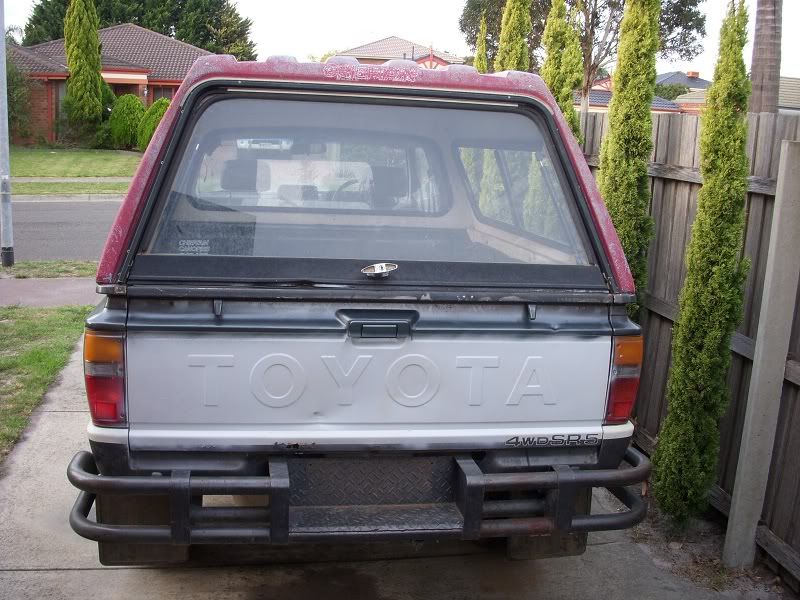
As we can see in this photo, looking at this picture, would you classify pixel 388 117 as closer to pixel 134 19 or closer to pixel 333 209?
pixel 333 209

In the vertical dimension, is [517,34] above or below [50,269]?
above

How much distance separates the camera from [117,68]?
131ft

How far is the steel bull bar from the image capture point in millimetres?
3006

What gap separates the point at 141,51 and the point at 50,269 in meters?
36.8

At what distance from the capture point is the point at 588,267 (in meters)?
3.38

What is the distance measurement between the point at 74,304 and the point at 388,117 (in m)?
6.73

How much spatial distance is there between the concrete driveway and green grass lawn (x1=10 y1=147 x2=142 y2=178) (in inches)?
862

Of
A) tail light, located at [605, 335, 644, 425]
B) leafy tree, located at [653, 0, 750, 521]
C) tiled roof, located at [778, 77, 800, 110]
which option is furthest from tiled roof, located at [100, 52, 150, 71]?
tail light, located at [605, 335, 644, 425]

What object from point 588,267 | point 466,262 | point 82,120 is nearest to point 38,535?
point 466,262

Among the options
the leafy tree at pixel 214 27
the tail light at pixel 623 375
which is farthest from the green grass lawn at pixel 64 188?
the leafy tree at pixel 214 27

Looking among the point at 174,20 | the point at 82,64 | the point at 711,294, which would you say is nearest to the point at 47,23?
the point at 174,20

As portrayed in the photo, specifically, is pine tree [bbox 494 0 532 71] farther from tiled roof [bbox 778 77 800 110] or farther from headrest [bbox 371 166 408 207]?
→ tiled roof [bbox 778 77 800 110]

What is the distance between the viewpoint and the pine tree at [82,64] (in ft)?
112

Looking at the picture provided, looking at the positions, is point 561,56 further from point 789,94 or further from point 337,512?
point 789,94
